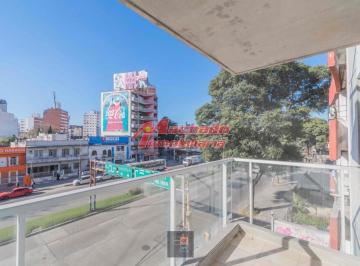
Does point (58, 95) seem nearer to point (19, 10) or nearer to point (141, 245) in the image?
point (19, 10)

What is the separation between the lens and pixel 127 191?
1.02m

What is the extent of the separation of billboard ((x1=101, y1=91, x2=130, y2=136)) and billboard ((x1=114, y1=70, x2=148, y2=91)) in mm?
6279

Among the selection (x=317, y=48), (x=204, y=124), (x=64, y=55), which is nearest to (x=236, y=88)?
(x=204, y=124)

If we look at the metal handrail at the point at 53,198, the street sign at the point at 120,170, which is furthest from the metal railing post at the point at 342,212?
the street sign at the point at 120,170

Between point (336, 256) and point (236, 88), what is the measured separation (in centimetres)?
644

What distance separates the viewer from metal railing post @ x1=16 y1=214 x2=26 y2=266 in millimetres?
657

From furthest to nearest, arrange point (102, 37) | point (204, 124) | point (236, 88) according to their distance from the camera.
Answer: point (102, 37) → point (204, 124) → point (236, 88)

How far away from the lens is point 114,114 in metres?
22.2

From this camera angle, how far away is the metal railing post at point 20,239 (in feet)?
2.16

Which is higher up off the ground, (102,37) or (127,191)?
(102,37)

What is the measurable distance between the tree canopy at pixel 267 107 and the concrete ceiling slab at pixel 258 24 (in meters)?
5.33

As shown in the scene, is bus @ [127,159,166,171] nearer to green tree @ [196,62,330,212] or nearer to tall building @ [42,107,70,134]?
green tree @ [196,62,330,212]

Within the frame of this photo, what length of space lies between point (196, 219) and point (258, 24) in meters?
1.41

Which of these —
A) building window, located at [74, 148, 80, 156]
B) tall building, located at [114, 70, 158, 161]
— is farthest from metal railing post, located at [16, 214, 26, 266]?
tall building, located at [114, 70, 158, 161]
